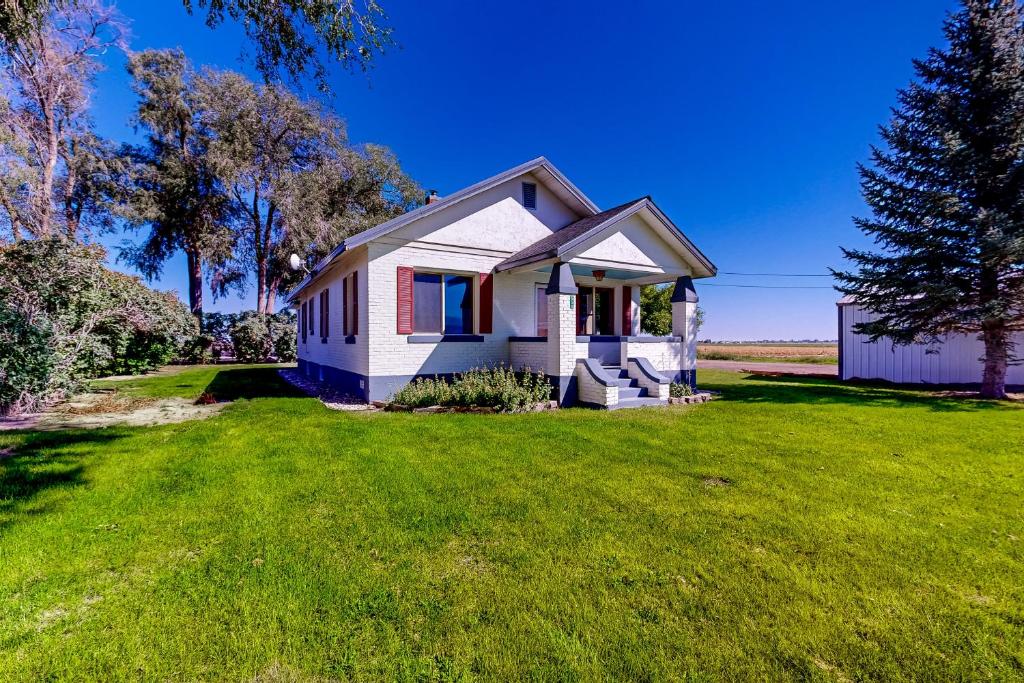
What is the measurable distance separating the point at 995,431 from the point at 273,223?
1187 inches

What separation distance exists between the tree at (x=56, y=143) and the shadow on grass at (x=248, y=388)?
203 inches

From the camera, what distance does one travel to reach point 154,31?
682cm

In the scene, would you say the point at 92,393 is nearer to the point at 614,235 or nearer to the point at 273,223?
the point at 614,235

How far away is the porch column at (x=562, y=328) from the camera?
9.16 meters

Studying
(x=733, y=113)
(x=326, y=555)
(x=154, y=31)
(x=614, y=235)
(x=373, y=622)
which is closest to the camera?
(x=373, y=622)

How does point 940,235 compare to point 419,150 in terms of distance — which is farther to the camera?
point 419,150

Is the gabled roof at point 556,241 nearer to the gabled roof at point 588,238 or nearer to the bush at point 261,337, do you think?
the gabled roof at point 588,238

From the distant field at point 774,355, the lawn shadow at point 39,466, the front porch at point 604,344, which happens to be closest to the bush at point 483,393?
the front porch at point 604,344

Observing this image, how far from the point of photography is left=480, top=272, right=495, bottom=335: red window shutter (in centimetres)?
1053

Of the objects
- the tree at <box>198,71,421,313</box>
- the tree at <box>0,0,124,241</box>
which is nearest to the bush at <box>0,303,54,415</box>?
the tree at <box>0,0,124,241</box>

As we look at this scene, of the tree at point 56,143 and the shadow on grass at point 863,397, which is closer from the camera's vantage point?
the shadow on grass at point 863,397

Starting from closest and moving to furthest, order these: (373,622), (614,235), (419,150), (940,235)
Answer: (373,622) < (614,235) < (940,235) < (419,150)

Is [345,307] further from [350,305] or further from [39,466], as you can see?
[39,466]

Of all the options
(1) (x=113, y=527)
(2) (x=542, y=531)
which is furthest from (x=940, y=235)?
(1) (x=113, y=527)
